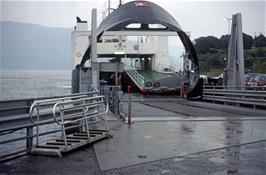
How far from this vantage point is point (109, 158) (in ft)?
24.9

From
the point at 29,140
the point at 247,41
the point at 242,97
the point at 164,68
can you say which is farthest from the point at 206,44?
the point at 29,140

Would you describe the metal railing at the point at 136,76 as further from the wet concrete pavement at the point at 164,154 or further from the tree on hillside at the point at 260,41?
the tree on hillside at the point at 260,41

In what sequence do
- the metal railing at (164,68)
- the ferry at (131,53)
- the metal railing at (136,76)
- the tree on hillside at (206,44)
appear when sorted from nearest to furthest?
the metal railing at (136,76) → the ferry at (131,53) → the metal railing at (164,68) → the tree on hillside at (206,44)

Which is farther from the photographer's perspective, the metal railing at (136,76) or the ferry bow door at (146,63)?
the ferry bow door at (146,63)

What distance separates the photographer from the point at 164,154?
798cm

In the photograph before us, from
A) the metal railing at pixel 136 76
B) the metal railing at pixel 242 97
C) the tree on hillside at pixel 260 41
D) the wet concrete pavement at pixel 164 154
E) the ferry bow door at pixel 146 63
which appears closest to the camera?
the wet concrete pavement at pixel 164 154

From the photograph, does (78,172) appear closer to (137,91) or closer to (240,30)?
(240,30)

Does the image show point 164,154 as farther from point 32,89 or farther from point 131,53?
point 32,89

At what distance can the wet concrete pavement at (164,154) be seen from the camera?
674 centimetres

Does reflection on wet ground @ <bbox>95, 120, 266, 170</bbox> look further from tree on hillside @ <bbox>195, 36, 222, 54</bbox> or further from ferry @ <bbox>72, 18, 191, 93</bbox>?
tree on hillside @ <bbox>195, 36, 222, 54</bbox>

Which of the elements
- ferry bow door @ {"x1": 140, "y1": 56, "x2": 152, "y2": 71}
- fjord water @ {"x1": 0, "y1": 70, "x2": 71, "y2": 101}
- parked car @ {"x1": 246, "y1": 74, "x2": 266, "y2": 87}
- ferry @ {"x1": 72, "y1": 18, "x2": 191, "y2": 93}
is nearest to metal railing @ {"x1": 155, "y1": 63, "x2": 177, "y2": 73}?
ferry @ {"x1": 72, "y1": 18, "x2": 191, "y2": 93}

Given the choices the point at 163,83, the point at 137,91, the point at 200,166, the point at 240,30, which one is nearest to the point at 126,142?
the point at 200,166

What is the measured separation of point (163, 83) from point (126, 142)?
23136 mm

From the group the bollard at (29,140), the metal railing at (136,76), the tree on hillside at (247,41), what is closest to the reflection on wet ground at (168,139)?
the bollard at (29,140)
